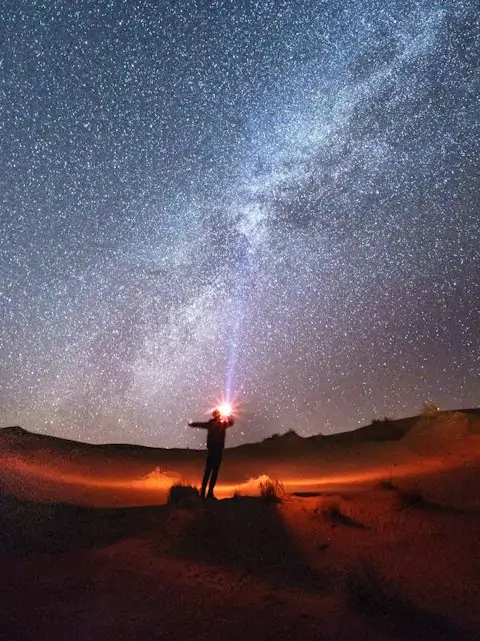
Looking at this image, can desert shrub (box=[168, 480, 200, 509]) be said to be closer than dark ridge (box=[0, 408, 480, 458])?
Yes

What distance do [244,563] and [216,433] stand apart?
589 centimetres

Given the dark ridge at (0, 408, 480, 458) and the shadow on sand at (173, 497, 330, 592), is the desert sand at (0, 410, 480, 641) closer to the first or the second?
the shadow on sand at (173, 497, 330, 592)

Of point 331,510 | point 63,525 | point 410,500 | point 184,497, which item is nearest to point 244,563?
point 331,510

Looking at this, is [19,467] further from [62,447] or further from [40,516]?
[40,516]

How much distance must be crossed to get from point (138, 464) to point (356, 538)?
16.2 metres

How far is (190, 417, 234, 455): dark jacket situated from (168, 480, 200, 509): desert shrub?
111 centimetres

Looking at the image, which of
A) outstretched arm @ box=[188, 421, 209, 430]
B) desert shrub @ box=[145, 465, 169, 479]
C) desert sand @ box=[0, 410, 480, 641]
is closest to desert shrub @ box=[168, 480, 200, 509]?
desert sand @ box=[0, 410, 480, 641]

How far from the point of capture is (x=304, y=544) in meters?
9.83

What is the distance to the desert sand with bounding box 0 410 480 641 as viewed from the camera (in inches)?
258

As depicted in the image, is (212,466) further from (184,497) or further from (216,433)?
(184,497)

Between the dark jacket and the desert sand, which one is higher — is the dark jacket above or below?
above

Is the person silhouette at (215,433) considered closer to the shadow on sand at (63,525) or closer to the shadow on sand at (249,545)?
the shadow on sand at (249,545)

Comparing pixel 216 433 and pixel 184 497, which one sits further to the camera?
pixel 216 433

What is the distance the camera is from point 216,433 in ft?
47.6
